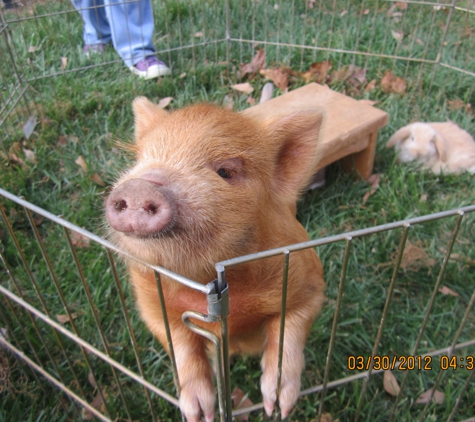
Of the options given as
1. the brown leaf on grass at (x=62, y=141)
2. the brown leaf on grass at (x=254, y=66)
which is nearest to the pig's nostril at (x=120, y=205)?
the brown leaf on grass at (x=62, y=141)

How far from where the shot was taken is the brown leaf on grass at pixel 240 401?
227 cm

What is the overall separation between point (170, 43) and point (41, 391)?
4091 mm

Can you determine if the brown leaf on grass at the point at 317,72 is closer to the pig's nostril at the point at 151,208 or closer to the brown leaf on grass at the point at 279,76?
the brown leaf on grass at the point at 279,76

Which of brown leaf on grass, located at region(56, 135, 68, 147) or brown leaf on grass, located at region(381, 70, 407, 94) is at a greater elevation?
brown leaf on grass, located at region(381, 70, 407, 94)

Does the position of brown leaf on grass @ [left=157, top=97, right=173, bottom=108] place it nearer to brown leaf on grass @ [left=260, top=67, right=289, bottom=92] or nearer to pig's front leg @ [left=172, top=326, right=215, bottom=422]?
brown leaf on grass @ [left=260, top=67, right=289, bottom=92]

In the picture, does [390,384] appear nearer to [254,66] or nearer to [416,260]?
[416,260]

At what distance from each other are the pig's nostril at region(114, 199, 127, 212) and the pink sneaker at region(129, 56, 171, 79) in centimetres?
368

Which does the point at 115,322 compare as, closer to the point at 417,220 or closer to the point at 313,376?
the point at 313,376

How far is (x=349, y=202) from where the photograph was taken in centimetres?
355

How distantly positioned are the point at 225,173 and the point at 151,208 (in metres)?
0.50

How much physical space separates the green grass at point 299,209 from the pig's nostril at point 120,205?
65 centimetres

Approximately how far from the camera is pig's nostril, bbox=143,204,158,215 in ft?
4.06

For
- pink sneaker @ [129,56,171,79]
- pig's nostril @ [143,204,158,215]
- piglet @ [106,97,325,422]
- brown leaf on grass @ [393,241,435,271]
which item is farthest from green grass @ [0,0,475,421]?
pig's nostril @ [143,204,158,215]

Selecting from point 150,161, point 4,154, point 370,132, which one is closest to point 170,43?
point 4,154
